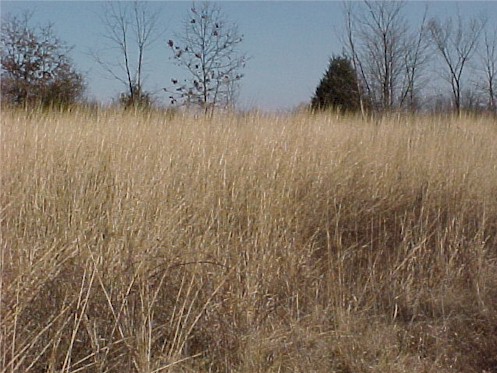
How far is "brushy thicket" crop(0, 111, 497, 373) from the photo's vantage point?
1954 millimetres

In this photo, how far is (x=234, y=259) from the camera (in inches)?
102

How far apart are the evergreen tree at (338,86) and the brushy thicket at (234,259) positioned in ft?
27.9

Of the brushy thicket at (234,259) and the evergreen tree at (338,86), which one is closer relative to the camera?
the brushy thicket at (234,259)

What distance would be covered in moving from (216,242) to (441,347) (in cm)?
135

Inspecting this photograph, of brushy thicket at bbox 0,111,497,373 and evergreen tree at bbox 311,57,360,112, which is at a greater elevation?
evergreen tree at bbox 311,57,360,112

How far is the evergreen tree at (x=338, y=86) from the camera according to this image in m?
12.7

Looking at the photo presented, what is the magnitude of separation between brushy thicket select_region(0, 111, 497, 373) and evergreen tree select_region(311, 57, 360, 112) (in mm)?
8515

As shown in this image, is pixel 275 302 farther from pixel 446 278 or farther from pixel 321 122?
pixel 321 122

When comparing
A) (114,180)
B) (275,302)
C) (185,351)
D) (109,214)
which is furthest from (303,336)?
(114,180)

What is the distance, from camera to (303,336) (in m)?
2.23

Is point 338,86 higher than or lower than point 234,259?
higher

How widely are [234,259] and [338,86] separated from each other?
1134 centimetres

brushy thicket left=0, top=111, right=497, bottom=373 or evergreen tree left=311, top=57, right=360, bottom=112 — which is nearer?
brushy thicket left=0, top=111, right=497, bottom=373

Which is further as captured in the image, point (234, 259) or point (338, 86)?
point (338, 86)
